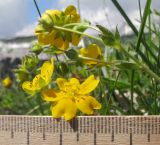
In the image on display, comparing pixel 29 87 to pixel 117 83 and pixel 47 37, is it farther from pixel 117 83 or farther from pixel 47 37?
pixel 117 83

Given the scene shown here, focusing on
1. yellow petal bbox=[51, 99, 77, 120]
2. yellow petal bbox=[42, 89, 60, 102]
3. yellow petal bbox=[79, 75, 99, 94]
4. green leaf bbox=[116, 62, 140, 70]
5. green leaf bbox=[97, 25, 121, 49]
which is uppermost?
green leaf bbox=[97, 25, 121, 49]

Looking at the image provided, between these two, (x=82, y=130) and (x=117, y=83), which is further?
(x=117, y=83)

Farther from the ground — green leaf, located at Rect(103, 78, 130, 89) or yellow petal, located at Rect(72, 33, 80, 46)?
yellow petal, located at Rect(72, 33, 80, 46)

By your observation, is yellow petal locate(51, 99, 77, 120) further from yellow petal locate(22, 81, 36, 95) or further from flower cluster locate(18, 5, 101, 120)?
yellow petal locate(22, 81, 36, 95)

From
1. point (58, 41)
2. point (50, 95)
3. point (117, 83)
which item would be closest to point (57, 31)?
point (58, 41)

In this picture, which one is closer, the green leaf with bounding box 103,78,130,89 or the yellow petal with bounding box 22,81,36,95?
the yellow petal with bounding box 22,81,36,95

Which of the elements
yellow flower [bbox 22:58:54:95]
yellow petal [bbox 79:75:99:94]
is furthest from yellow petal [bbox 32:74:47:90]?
yellow petal [bbox 79:75:99:94]

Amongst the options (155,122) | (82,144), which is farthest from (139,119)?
(82,144)
